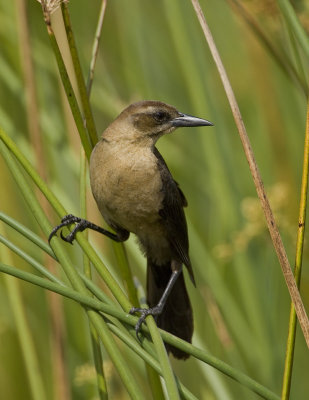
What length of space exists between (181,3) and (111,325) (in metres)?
→ 1.50

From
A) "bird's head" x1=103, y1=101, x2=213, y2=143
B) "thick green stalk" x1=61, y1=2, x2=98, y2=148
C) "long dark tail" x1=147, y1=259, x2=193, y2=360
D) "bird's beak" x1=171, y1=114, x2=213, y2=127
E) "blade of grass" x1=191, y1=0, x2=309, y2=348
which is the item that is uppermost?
"thick green stalk" x1=61, y1=2, x2=98, y2=148

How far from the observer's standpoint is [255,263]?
2.83 meters

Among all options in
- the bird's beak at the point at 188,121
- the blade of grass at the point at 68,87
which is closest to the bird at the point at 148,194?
the bird's beak at the point at 188,121

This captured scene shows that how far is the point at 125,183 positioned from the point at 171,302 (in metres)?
0.66

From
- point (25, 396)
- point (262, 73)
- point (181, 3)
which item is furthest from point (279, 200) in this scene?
point (25, 396)

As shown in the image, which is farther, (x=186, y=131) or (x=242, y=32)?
(x=242, y=32)

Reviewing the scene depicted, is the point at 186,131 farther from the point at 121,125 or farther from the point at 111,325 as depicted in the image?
the point at 111,325

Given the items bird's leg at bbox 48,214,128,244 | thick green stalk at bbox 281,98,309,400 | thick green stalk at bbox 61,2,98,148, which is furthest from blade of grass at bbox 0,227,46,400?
thick green stalk at bbox 281,98,309,400

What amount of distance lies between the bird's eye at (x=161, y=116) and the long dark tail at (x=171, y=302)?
1.97 feet

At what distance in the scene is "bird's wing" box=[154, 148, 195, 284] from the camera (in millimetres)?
2604

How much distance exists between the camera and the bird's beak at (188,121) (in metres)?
2.48

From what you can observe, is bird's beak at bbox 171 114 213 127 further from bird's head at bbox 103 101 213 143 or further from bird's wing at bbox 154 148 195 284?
bird's wing at bbox 154 148 195 284

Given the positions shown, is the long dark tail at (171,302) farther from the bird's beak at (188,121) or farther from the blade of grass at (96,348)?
the blade of grass at (96,348)

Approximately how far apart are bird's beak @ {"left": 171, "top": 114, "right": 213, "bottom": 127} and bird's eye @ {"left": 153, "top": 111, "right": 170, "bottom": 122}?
0.03 metres
